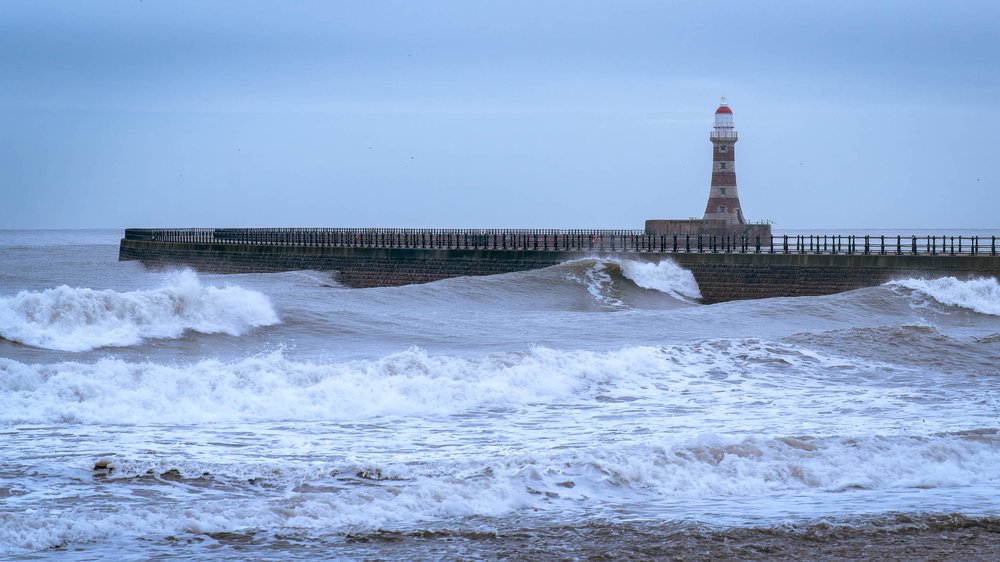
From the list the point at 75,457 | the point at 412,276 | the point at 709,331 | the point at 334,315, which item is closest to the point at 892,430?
the point at 75,457

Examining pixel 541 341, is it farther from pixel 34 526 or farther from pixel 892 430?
pixel 34 526

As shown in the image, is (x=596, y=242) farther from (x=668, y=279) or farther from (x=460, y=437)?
(x=460, y=437)

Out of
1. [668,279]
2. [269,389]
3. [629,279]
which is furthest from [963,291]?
[269,389]

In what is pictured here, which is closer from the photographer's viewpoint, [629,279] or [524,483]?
[524,483]

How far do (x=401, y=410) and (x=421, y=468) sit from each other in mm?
3106

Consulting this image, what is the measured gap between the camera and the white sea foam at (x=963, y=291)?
28094 mm

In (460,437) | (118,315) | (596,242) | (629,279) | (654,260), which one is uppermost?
(596,242)

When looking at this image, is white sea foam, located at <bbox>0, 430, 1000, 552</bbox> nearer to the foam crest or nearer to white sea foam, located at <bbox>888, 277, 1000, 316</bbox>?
the foam crest

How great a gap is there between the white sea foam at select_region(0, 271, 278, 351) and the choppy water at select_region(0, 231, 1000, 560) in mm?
51

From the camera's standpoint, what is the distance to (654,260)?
35469 mm

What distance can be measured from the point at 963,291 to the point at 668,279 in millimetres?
8278

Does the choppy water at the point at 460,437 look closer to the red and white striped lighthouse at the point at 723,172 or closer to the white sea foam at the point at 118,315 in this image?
the white sea foam at the point at 118,315

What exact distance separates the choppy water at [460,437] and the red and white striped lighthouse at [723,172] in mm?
35956

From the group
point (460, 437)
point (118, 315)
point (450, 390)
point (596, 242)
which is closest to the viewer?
point (460, 437)
